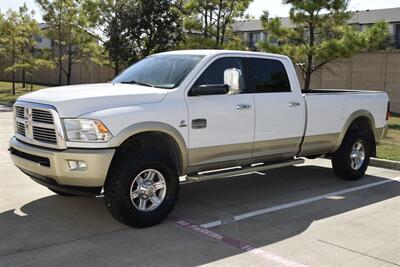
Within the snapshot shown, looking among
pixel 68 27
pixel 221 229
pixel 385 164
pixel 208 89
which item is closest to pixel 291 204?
pixel 221 229

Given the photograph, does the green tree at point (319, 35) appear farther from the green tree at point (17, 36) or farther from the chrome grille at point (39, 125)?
the green tree at point (17, 36)

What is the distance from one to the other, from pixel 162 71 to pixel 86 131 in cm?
161

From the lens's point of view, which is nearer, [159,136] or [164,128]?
[164,128]

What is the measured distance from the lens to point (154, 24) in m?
21.7

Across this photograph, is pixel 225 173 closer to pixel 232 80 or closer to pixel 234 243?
pixel 232 80

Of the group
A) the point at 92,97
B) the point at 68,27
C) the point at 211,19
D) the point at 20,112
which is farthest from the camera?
the point at 68,27

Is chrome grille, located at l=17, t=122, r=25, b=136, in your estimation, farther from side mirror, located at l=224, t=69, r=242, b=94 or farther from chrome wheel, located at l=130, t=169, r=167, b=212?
side mirror, located at l=224, t=69, r=242, b=94

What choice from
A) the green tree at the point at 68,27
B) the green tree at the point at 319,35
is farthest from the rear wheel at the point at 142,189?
the green tree at the point at 68,27

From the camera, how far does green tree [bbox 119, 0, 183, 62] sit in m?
21.5

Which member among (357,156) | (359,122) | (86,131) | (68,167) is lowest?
(357,156)

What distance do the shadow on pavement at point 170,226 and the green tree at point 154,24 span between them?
47.6ft

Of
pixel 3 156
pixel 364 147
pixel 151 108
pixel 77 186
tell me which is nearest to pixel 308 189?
pixel 364 147

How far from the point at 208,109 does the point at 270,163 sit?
160 centimetres

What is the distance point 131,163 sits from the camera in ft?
17.9
